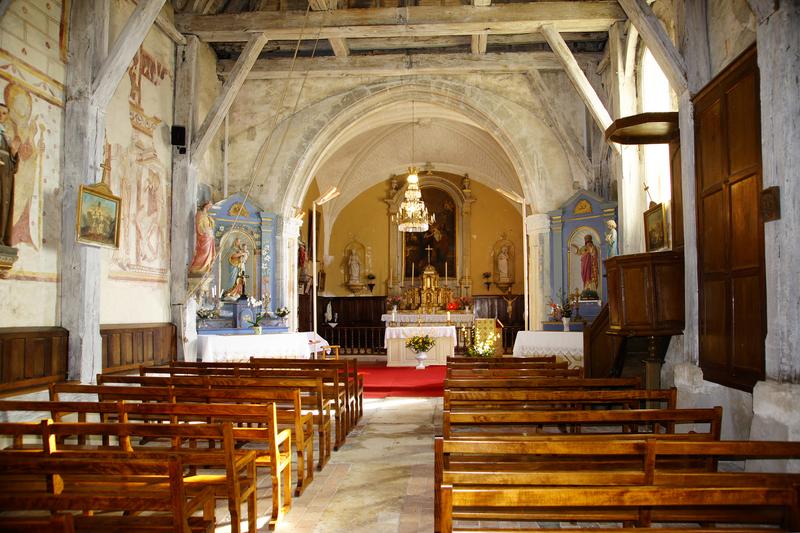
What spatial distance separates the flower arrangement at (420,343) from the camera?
12.4 meters

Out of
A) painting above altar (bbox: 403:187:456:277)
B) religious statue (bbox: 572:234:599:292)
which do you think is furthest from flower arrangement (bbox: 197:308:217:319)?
painting above altar (bbox: 403:187:456:277)

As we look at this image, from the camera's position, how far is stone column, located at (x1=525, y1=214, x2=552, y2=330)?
12.1 m

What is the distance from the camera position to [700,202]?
5.81 meters

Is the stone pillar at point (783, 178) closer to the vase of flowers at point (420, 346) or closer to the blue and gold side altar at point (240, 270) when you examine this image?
the blue and gold side altar at point (240, 270)

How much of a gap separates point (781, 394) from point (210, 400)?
3.91 m

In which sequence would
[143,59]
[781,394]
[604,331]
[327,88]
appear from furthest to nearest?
[327,88] < [143,59] < [604,331] < [781,394]

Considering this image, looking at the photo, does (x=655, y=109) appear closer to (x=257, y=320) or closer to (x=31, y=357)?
(x=257, y=320)

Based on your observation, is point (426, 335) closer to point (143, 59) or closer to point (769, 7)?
point (143, 59)

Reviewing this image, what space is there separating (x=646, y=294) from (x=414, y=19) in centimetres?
607

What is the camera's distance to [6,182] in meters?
5.64

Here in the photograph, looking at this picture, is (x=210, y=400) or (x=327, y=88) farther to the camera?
(x=327, y=88)

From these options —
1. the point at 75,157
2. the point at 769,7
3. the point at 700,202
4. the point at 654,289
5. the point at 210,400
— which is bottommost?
the point at 210,400

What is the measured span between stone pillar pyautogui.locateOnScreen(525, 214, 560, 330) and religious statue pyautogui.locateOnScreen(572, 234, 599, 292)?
2.36ft

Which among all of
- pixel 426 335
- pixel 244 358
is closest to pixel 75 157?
pixel 244 358
